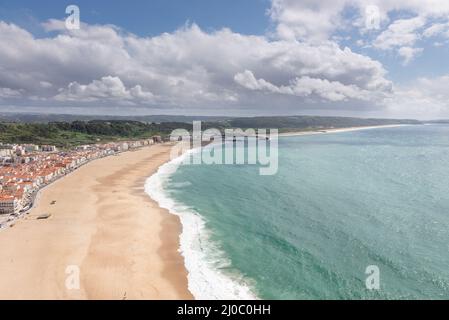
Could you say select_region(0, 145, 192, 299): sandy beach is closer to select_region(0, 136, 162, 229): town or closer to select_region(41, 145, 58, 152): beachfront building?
select_region(0, 136, 162, 229): town

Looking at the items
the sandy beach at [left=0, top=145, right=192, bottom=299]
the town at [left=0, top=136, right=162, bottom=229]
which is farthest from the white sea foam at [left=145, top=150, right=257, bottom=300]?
the town at [left=0, top=136, right=162, bottom=229]

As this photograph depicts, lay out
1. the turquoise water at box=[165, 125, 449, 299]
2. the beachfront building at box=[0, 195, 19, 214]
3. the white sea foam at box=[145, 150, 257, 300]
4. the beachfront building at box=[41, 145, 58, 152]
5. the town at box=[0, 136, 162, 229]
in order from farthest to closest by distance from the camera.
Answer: the beachfront building at box=[41, 145, 58, 152], the town at box=[0, 136, 162, 229], the beachfront building at box=[0, 195, 19, 214], the turquoise water at box=[165, 125, 449, 299], the white sea foam at box=[145, 150, 257, 300]

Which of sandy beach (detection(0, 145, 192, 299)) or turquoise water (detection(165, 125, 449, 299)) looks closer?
sandy beach (detection(0, 145, 192, 299))

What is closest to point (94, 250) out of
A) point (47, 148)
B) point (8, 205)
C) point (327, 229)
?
point (8, 205)

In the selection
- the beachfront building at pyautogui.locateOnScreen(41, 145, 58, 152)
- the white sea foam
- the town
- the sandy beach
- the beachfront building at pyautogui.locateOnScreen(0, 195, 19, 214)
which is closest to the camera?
the white sea foam

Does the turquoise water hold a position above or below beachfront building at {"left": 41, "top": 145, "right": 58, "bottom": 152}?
below

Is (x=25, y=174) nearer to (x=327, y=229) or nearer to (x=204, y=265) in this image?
(x=204, y=265)

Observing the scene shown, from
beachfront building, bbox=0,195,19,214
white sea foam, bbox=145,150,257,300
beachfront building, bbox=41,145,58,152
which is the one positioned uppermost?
beachfront building, bbox=41,145,58,152

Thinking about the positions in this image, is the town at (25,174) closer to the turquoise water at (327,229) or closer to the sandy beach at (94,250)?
the sandy beach at (94,250)
